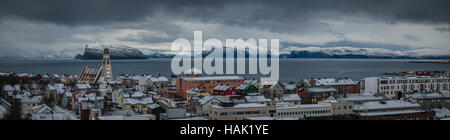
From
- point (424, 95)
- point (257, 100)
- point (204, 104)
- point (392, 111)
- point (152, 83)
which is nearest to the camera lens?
point (392, 111)

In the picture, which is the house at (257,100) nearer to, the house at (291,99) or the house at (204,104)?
the house at (204,104)

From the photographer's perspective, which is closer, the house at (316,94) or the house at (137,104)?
the house at (137,104)

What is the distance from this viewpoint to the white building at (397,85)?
28.9m

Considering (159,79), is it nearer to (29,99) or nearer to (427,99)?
(29,99)

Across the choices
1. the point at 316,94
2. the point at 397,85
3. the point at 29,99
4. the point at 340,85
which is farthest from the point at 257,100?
the point at 397,85

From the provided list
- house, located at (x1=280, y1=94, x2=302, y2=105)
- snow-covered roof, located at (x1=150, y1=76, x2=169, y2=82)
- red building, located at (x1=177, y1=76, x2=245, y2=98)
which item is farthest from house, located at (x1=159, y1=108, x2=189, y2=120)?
snow-covered roof, located at (x1=150, y1=76, x2=169, y2=82)

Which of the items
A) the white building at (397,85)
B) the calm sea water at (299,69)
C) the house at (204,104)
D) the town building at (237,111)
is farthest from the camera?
the calm sea water at (299,69)

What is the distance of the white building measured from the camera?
2891cm

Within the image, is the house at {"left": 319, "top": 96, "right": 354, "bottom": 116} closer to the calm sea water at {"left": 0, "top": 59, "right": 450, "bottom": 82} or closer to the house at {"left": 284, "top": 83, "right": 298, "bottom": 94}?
the house at {"left": 284, "top": 83, "right": 298, "bottom": 94}

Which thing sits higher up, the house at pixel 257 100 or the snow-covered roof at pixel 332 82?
the snow-covered roof at pixel 332 82

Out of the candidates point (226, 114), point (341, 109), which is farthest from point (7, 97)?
point (341, 109)

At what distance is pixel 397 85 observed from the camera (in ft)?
97.3

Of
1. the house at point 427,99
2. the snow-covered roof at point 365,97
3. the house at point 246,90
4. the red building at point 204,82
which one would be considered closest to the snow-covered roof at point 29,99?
the red building at point 204,82

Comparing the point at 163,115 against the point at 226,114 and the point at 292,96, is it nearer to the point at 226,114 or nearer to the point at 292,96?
the point at 226,114
